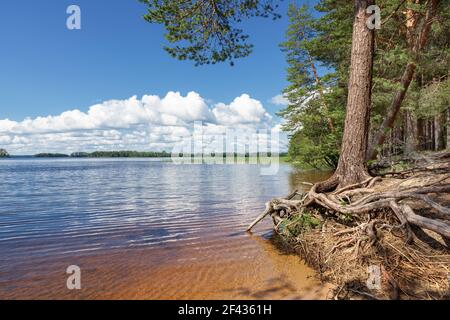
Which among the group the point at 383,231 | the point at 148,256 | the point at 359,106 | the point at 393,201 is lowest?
the point at 148,256

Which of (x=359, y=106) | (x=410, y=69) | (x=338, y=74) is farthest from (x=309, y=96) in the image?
(x=359, y=106)

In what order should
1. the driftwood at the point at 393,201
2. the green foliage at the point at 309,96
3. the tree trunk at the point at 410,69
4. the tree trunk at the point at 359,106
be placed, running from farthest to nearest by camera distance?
the green foliage at the point at 309,96, the tree trunk at the point at 410,69, the tree trunk at the point at 359,106, the driftwood at the point at 393,201

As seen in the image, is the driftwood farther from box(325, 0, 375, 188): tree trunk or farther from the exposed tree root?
box(325, 0, 375, 188): tree trunk

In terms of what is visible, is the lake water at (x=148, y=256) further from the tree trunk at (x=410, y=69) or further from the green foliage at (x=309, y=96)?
the green foliage at (x=309, y=96)

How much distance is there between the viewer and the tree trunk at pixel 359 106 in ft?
20.2

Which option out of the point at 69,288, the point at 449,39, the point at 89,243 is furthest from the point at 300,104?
the point at 69,288

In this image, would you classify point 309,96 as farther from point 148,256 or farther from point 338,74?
point 148,256

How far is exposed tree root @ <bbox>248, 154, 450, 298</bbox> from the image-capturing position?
3796 mm

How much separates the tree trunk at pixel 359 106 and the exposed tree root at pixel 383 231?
39 cm

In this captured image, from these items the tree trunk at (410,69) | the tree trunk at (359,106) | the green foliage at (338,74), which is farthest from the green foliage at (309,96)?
the tree trunk at (359,106)

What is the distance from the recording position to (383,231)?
4500mm

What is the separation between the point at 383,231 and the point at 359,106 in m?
2.90

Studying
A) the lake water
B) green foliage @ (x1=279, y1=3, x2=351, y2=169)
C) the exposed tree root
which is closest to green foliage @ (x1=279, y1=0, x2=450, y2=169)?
green foliage @ (x1=279, y1=3, x2=351, y2=169)
